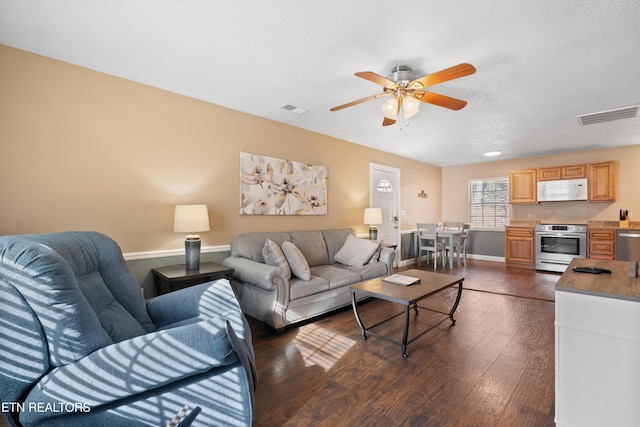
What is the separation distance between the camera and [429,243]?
6770 mm

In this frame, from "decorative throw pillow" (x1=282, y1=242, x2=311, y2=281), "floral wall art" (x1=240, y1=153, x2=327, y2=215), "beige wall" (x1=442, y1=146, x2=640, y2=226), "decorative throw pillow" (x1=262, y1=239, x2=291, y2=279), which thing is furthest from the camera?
"beige wall" (x1=442, y1=146, x2=640, y2=226)

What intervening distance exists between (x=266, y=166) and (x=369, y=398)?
115 inches

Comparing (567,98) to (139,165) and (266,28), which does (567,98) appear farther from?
(139,165)

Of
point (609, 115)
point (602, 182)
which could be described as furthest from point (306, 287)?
point (602, 182)

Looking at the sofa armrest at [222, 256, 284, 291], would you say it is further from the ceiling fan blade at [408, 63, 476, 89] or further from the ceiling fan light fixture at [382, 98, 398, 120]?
the ceiling fan blade at [408, 63, 476, 89]

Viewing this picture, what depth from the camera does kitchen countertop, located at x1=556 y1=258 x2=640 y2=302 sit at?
4.54 ft

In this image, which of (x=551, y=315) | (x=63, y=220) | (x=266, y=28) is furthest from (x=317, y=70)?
(x=551, y=315)

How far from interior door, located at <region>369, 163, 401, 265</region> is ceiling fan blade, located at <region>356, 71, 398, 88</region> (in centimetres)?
324

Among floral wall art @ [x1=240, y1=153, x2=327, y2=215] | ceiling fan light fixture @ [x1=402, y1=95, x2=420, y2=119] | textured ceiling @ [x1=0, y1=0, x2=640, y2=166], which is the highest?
textured ceiling @ [x1=0, y1=0, x2=640, y2=166]

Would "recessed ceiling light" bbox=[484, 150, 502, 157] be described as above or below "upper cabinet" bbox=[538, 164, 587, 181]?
above

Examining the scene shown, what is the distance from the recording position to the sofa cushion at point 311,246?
155 inches

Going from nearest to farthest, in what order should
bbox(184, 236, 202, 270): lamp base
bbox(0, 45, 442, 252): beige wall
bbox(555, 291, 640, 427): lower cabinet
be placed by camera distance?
bbox(555, 291, 640, 427): lower cabinet, bbox(0, 45, 442, 252): beige wall, bbox(184, 236, 202, 270): lamp base

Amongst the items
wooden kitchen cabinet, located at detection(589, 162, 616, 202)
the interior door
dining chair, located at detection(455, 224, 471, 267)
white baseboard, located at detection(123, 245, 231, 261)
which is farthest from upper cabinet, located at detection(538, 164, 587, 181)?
white baseboard, located at detection(123, 245, 231, 261)

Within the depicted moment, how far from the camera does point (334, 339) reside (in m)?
2.79
